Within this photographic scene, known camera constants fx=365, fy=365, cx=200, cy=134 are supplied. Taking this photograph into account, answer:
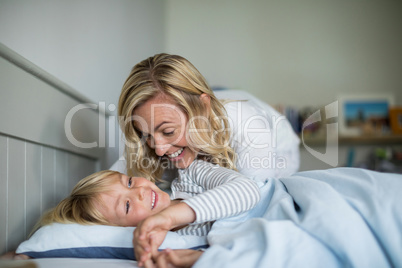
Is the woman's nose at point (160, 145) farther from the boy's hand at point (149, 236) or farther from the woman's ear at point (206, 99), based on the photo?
the boy's hand at point (149, 236)

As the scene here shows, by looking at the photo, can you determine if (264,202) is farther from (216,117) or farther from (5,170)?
(5,170)

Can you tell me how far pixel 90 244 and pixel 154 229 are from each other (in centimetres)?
20

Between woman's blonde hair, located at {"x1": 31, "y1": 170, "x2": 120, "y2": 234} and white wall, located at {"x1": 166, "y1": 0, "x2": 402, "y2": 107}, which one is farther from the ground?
white wall, located at {"x1": 166, "y1": 0, "x2": 402, "y2": 107}


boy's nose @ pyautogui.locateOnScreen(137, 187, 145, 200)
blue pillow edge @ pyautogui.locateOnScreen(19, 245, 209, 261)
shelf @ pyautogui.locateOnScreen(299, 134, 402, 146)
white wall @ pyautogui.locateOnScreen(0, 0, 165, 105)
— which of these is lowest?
blue pillow edge @ pyautogui.locateOnScreen(19, 245, 209, 261)

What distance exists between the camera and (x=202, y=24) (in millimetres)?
2873

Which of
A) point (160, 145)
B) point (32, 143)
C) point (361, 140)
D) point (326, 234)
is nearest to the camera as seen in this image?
point (326, 234)

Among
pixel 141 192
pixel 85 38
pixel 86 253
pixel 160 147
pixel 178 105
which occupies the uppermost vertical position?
pixel 85 38

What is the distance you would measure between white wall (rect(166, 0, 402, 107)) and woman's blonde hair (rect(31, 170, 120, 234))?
6.73 ft

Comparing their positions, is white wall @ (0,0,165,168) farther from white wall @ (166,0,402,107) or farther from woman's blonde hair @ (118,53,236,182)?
white wall @ (166,0,402,107)

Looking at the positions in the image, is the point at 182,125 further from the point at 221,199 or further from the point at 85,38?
the point at 85,38

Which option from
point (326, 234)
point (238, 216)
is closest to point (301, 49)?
point (238, 216)

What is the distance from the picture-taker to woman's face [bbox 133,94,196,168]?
3.69 ft

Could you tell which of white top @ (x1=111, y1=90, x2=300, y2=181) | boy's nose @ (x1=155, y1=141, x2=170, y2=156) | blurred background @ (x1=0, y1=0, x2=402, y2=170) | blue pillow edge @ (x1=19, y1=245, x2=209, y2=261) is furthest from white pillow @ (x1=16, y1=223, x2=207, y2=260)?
blurred background @ (x1=0, y1=0, x2=402, y2=170)

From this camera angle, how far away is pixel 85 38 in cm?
148
